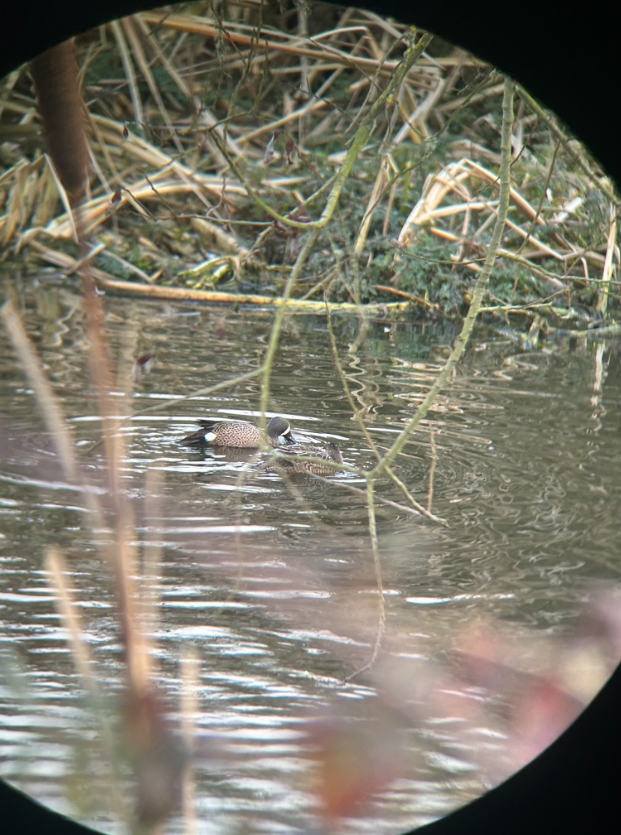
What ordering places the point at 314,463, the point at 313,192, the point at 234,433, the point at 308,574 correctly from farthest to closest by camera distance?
1. the point at 313,192
2. the point at 234,433
3. the point at 314,463
4. the point at 308,574

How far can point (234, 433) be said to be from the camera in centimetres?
645

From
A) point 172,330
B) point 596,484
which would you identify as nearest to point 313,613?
point 596,484

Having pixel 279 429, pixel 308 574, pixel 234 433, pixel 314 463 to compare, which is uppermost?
pixel 308 574

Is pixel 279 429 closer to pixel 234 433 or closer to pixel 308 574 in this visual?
pixel 234 433

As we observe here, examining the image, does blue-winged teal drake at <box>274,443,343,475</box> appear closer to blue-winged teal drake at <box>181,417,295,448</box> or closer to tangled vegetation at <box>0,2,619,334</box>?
blue-winged teal drake at <box>181,417,295,448</box>

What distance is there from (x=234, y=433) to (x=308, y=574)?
238cm

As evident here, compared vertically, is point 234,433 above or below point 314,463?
below

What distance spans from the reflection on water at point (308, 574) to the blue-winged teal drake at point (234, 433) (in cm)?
15

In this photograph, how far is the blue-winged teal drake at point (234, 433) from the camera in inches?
251

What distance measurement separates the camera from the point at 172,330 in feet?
33.0

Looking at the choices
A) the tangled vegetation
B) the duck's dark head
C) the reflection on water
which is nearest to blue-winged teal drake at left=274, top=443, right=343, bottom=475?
the reflection on water

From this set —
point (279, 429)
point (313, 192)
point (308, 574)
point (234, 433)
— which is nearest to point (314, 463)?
point (279, 429)

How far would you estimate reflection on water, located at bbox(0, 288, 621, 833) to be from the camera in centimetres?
272

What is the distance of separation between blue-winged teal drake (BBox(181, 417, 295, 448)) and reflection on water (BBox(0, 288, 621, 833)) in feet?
0.49
